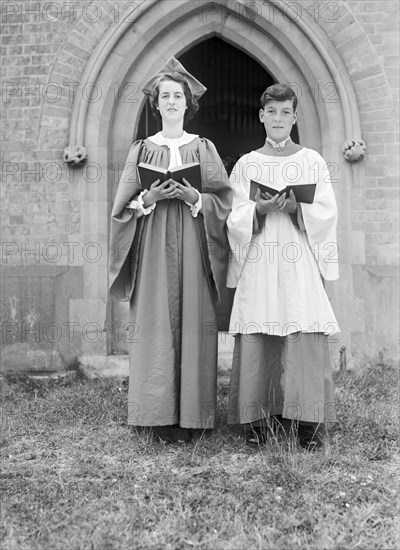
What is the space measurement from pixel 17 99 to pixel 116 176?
4.39 feet

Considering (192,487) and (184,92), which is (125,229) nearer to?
(184,92)

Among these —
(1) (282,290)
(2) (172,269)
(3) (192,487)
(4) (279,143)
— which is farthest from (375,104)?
(3) (192,487)

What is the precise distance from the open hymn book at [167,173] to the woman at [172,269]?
0.11ft

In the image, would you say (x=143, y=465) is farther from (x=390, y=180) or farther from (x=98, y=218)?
(x=390, y=180)

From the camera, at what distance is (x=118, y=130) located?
6.99 m

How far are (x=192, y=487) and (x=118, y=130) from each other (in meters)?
4.62

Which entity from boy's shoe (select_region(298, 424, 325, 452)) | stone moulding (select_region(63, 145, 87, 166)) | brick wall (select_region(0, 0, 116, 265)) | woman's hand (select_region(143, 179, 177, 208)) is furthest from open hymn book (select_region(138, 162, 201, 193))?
brick wall (select_region(0, 0, 116, 265))

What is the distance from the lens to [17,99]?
22.4ft

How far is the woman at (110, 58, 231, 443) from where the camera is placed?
157 inches

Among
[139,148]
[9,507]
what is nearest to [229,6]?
[139,148]

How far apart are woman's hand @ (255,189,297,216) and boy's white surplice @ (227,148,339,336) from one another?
72 millimetres

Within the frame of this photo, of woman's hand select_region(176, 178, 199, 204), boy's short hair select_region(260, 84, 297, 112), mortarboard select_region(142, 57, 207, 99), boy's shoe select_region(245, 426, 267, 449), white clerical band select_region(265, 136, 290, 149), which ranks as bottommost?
boy's shoe select_region(245, 426, 267, 449)

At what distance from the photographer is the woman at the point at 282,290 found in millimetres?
3912

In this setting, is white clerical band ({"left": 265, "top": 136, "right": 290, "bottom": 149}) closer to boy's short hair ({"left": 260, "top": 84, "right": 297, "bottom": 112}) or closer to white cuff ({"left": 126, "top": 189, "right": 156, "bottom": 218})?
boy's short hair ({"left": 260, "top": 84, "right": 297, "bottom": 112})
